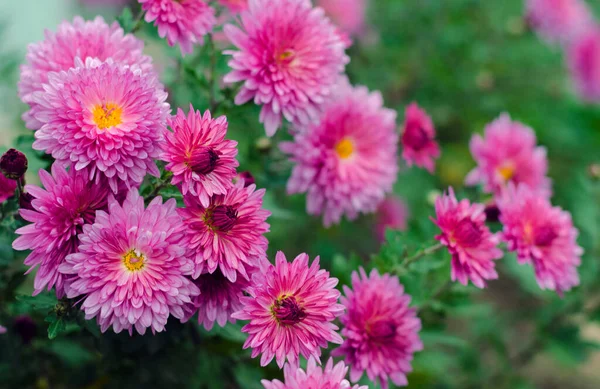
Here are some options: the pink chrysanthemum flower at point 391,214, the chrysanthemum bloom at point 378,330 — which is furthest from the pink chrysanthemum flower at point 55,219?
the pink chrysanthemum flower at point 391,214

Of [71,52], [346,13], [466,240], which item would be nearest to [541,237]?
[466,240]

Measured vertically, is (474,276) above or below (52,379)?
above

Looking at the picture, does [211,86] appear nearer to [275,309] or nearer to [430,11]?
[275,309]

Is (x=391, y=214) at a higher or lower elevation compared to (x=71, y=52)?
higher

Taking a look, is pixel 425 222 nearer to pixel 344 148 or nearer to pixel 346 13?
pixel 344 148

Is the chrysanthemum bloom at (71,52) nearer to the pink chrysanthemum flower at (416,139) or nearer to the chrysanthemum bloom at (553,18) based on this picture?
the pink chrysanthemum flower at (416,139)

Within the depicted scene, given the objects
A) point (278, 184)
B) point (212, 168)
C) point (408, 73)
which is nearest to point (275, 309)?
point (212, 168)
